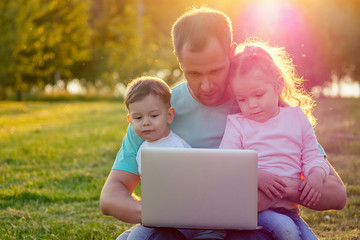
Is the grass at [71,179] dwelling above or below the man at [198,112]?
below

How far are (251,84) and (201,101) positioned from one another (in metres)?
0.37

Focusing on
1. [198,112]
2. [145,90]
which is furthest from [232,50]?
[145,90]

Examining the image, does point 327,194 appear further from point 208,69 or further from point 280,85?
point 208,69

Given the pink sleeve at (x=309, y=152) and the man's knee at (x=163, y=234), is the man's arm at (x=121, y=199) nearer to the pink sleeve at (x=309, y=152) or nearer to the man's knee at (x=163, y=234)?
the man's knee at (x=163, y=234)

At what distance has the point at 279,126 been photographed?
2549mm

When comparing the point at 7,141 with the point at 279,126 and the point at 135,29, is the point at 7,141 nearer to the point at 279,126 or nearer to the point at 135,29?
the point at 279,126

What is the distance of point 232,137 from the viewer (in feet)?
8.33

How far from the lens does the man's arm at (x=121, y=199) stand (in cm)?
244

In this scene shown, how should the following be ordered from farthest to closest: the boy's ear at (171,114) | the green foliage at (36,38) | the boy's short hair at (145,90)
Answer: the green foliage at (36,38)
the boy's ear at (171,114)
the boy's short hair at (145,90)

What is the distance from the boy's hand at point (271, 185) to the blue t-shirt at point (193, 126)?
48cm

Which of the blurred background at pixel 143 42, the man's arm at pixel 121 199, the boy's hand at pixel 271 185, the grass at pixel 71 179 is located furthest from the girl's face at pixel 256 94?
the blurred background at pixel 143 42

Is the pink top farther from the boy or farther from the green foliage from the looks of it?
the green foliage

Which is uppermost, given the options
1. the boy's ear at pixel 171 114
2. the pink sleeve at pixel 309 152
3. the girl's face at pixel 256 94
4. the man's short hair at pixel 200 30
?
the man's short hair at pixel 200 30

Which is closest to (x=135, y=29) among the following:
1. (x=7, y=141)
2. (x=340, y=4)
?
(x=340, y=4)
